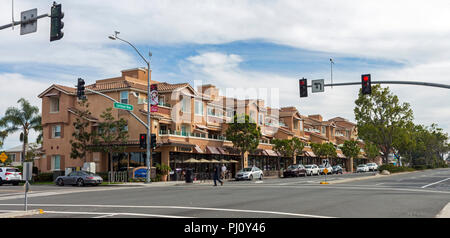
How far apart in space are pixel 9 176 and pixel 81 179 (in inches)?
357

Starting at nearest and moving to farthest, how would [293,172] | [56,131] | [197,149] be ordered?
[197,149] → [56,131] → [293,172]

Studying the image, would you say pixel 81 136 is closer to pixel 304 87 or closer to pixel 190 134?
pixel 190 134

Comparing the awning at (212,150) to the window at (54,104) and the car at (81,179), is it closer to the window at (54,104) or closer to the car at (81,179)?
the car at (81,179)

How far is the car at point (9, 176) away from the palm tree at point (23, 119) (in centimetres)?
1411

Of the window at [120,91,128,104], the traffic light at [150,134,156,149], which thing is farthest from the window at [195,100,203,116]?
the traffic light at [150,134,156,149]

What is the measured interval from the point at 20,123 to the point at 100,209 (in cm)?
4332

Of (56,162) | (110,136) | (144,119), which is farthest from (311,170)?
(56,162)

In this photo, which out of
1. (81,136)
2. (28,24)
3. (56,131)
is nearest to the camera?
(28,24)

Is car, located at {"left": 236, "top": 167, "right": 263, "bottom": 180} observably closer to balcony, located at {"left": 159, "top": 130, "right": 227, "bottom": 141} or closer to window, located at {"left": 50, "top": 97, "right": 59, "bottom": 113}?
balcony, located at {"left": 159, "top": 130, "right": 227, "bottom": 141}

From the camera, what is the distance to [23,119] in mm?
52938

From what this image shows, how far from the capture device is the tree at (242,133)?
4794 cm

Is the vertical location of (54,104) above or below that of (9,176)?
above
